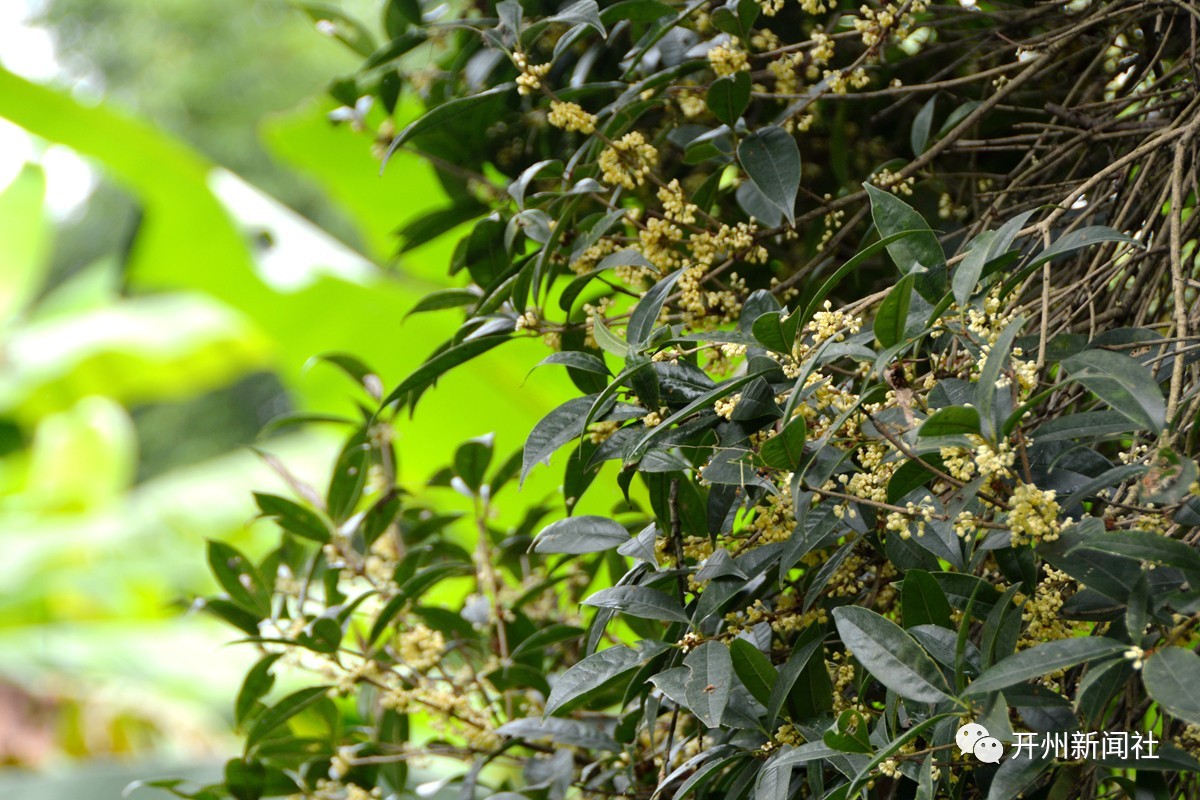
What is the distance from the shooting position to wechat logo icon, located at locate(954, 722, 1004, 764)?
0.45 metres

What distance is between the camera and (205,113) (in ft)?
30.7

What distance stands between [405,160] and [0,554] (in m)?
4.19

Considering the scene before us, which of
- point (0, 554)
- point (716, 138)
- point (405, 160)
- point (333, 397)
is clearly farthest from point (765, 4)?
point (0, 554)

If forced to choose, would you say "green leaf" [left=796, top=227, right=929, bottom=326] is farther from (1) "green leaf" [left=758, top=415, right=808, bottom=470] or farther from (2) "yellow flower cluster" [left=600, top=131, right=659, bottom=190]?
(2) "yellow flower cluster" [left=600, top=131, right=659, bottom=190]

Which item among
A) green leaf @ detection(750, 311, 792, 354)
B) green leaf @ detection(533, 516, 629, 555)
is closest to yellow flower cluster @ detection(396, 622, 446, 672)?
green leaf @ detection(533, 516, 629, 555)

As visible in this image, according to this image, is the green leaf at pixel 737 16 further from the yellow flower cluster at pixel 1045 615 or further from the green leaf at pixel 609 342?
the yellow flower cluster at pixel 1045 615

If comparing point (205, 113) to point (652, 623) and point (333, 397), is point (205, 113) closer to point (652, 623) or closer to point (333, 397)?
point (333, 397)

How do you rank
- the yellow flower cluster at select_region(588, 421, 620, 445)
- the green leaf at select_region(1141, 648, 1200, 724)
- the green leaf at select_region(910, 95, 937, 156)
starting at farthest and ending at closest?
the green leaf at select_region(910, 95, 937, 156) → the yellow flower cluster at select_region(588, 421, 620, 445) → the green leaf at select_region(1141, 648, 1200, 724)

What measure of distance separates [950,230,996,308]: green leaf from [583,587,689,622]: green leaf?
22 cm

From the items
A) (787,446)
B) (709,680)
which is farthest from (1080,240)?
(709,680)

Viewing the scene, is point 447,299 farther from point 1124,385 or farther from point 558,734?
point 1124,385

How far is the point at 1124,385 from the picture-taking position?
40 cm

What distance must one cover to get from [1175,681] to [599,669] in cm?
27

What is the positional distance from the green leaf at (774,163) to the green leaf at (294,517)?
0.45 m
